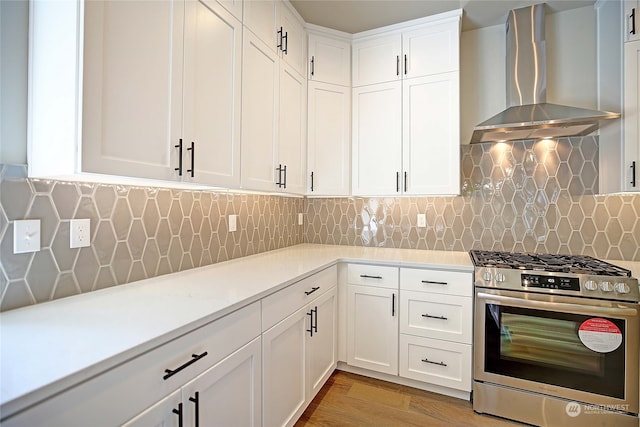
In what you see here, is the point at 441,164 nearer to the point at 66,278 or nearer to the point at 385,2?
the point at 385,2

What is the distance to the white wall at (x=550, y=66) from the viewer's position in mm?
2287

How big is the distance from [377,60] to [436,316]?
2.08m

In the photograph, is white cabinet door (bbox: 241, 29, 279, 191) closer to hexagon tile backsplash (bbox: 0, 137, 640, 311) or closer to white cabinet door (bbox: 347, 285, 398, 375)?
hexagon tile backsplash (bbox: 0, 137, 640, 311)

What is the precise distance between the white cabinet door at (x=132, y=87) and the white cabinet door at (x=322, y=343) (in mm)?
1216

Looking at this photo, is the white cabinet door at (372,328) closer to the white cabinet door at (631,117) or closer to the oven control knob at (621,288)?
the oven control knob at (621,288)

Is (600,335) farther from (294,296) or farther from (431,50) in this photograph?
(431,50)

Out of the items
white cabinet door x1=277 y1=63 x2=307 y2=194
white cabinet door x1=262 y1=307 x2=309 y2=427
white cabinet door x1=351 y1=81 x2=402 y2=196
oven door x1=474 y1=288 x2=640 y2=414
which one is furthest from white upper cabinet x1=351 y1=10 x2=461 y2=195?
white cabinet door x1=262 y1=307 x2=309 y2=427

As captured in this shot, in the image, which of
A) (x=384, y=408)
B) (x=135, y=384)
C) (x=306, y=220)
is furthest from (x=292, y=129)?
(x=384, y=408)

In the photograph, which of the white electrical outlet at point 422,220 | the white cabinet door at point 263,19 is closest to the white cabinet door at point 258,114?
the white cabinet door at point 263,19

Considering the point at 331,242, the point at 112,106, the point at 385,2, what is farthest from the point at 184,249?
the point at 385,2

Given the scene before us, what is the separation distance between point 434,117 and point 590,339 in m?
1.73

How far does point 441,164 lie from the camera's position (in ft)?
→ 7.89

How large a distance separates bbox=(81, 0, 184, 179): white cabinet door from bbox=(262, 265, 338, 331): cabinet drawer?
723 millimetres

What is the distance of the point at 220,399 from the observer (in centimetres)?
112
